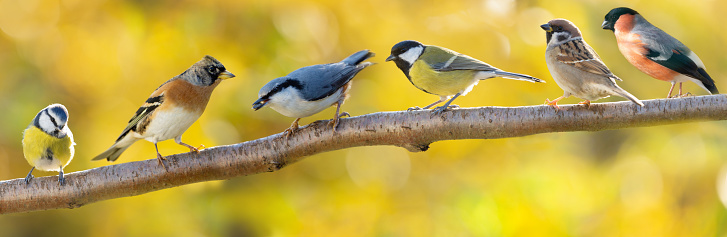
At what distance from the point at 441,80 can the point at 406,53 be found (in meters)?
0.18

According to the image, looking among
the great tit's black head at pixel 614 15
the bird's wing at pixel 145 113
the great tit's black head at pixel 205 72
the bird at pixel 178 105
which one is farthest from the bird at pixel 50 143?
the great tit's black head at pixel 614 15

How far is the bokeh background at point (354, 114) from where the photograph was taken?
3.99m

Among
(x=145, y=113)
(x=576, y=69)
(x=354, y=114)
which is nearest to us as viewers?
(x=576, y=69)

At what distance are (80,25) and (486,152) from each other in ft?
10.6

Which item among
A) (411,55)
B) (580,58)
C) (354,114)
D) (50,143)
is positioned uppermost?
(354,114)

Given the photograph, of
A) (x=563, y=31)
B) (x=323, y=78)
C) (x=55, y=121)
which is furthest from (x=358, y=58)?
(x=55, y=121)

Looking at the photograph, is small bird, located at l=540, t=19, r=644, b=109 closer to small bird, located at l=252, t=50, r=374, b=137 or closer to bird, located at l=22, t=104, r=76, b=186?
small bird, located at l=252, t=50, r=374, b=137

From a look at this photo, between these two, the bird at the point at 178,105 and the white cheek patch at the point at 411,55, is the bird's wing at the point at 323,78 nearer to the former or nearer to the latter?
the white cheek patch at the point at 411,55

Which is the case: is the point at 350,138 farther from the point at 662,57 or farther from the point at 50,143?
the point at 50,143

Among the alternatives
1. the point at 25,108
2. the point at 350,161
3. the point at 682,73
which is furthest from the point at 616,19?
the point at 25,108

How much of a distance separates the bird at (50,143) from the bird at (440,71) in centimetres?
139

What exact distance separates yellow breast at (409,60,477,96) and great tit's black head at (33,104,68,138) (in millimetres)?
1455

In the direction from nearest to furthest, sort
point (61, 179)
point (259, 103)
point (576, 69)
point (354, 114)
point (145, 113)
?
point (576, 69) → point (259, 103) → point (61, 179) → point (145, 113) → point (354, 114)

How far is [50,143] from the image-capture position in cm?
239
